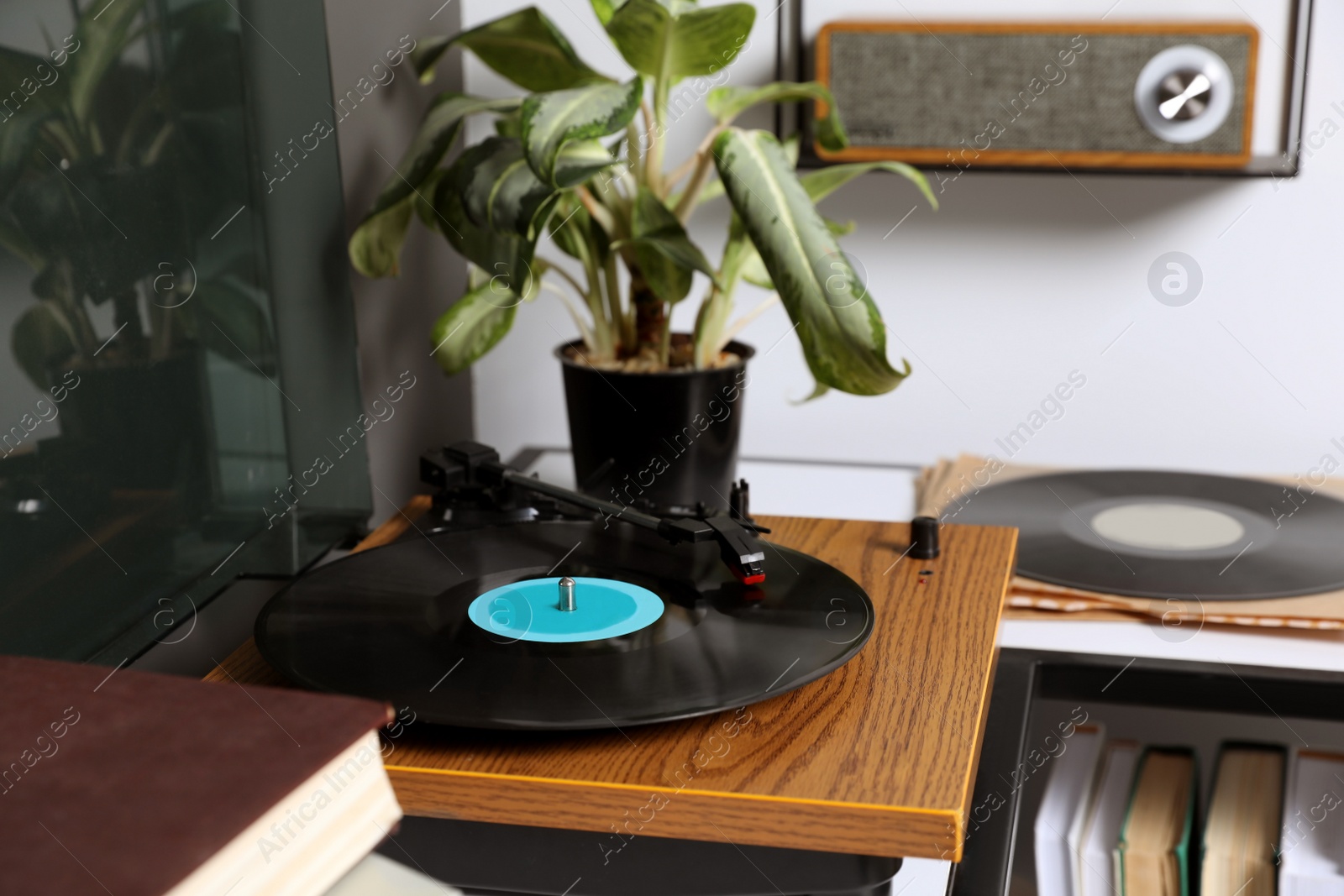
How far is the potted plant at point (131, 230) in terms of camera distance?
0.71 meters

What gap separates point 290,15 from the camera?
96 centimetres

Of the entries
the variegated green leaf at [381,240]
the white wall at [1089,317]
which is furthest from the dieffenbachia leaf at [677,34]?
the white wall at [1089,317]

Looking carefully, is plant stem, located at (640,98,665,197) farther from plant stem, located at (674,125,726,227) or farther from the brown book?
the brown book

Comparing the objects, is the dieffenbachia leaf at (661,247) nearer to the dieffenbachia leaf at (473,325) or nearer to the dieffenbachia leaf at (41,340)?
the dieffenbachia leaf at (473,325)

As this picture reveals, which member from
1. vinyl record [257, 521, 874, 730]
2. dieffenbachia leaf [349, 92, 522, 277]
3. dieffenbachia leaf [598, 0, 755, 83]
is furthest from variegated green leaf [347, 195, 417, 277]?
vinyl record [257, 521, 874, 730]

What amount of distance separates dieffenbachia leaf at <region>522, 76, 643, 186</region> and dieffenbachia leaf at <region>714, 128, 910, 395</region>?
0.09 metres

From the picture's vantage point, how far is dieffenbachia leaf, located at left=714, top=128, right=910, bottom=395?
870 mm

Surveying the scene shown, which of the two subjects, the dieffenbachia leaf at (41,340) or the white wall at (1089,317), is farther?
the white wall at (1089,317)

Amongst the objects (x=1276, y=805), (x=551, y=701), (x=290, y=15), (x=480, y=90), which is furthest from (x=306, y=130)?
(x=1276, y=805)

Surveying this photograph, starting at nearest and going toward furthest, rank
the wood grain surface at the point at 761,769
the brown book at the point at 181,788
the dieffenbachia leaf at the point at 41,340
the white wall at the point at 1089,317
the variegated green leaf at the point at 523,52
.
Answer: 1. the brown book at the point at 181,788
2. the wood grain surface at the point at 761,769
3. the dieffenbachia leaf at the point at 41,340
4. the variegated green leaf at the point at 523,52
5. the white wall at the point at 1089,317

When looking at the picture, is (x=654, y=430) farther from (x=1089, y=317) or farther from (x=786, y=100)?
(x=1089, y=317)

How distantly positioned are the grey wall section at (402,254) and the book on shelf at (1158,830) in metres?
0.74

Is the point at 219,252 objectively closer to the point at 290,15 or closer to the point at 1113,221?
the point at 290,15

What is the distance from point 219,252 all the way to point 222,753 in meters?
0.62
